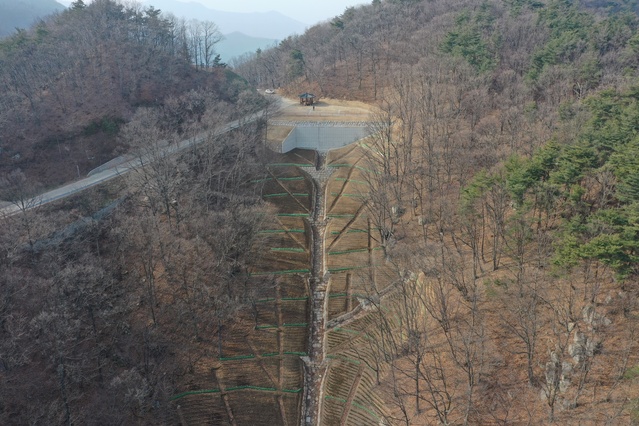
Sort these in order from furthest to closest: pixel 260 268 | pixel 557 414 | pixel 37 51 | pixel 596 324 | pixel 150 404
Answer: pixel 37 51
pixel 260 268
pixel 150 404
pixel 596 324
pixel 557 414

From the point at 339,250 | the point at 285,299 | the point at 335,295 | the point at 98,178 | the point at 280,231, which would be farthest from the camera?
the point at 98,178

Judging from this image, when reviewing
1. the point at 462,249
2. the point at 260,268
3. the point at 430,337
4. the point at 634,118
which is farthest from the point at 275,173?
the point at 634,118

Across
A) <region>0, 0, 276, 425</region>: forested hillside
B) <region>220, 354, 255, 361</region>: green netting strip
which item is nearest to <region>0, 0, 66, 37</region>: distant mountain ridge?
<region>0, 0, 276, 425</region>: forested hillside

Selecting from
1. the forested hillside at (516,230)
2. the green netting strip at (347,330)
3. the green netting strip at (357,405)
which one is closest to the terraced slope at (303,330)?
A: the green netting strip at (357,405)

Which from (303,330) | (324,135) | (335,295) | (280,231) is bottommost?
(303,330)

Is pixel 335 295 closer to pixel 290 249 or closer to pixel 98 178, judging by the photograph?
pixel 290 249

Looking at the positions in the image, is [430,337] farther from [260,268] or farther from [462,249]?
[260,268]

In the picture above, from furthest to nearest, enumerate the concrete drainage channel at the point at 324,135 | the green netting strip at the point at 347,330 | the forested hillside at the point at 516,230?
1. the concrete drainage channel at the point at 324,135
2. the green netting strip at the point at 347,330
3. the forested hillside at the point at 516,230

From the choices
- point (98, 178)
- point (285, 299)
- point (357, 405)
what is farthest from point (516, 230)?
point (98, 178)

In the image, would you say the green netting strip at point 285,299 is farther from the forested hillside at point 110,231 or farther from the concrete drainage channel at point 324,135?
the concrete drainage channel at point 324,135
